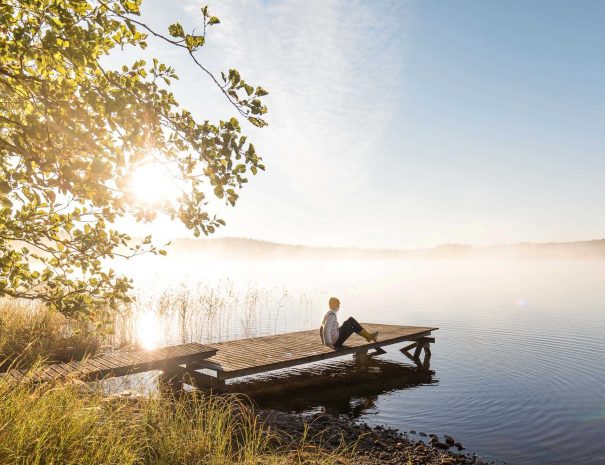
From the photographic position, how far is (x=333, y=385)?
13.9 metres

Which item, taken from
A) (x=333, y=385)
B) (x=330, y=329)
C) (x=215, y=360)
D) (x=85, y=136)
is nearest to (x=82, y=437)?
(x=85, y=136)

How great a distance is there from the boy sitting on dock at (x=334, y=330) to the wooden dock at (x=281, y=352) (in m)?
0.24

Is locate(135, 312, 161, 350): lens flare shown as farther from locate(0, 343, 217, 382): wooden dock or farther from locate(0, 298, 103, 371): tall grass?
locate(0, 343, 217, 382): wooden dock

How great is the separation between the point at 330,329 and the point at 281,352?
1.77 m

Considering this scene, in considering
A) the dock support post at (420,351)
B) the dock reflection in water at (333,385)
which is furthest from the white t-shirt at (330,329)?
the dock support post at (420,351)

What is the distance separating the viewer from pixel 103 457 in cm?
516

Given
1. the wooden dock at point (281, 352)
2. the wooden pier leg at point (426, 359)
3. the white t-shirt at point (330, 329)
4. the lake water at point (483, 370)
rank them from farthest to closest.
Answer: the wooden pier leg at point (426, 359)
the white t-shirt at point (330, 329)
the wooden dock at point (281, 352)
the lake water at point (483, 370)

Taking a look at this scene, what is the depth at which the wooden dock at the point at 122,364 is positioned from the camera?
30.2 feet

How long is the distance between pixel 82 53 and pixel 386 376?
1360 centimetres

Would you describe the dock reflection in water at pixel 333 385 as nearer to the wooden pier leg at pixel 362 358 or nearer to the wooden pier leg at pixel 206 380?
the wooden pier leg at pixel 362 358

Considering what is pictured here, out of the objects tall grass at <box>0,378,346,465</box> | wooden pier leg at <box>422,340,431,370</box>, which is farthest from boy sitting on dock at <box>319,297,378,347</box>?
tall grass at <box>0,378,346,465</box>

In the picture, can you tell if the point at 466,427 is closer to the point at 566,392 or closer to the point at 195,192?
the point at 566,392

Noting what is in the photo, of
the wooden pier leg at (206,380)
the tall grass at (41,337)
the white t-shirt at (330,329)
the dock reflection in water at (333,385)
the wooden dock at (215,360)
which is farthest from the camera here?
the white t-shirt at (330,329)

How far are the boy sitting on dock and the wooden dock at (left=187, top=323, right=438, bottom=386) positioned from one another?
0.80 ft
